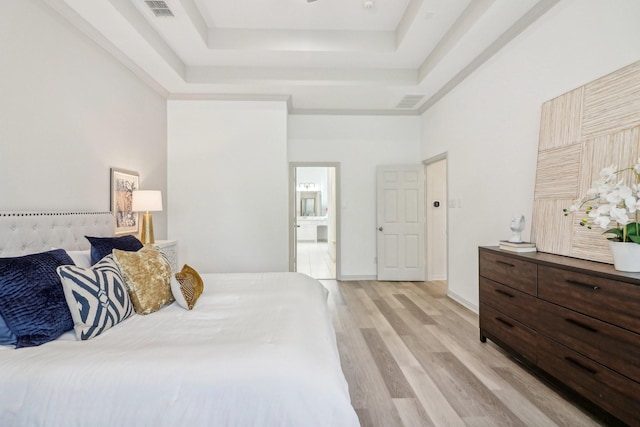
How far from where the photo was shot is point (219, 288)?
241 cm

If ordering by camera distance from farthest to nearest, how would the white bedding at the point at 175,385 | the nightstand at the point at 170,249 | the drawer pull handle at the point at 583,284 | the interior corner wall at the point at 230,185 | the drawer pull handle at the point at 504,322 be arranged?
1. the interior corner wall at the point at 230,185
2. the nightstand at the point at 170,249
3. the drawer pull handle at the point at 504,322
4. the drawer pull handle at the point at 583,284
5. the white bedding at the point at 175,385

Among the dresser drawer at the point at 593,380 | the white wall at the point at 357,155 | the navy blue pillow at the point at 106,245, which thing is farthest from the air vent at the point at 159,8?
the dresser drawer at the point at 593,380

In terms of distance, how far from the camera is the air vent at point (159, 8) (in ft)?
9.36

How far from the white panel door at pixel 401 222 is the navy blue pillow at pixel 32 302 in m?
4.51

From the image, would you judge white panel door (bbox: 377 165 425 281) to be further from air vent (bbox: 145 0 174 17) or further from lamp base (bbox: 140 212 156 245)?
air vent (bbox: 145 0 174 17)

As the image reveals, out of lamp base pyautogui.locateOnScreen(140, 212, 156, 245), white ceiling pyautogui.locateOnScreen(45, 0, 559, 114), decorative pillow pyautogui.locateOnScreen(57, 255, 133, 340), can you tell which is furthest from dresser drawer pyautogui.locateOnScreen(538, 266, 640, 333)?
lamp base pyautogui.locateOnScreen(140, 212, 156, 245)

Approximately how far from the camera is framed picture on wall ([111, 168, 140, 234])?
10.8ft

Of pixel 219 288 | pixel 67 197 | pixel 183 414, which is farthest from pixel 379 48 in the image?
pixel 183 414

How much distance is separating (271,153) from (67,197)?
2.64m

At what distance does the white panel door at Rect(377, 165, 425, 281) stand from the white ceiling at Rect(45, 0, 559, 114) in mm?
1203

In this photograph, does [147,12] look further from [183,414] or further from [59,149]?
[183,414]

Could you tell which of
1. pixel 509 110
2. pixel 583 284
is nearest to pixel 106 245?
pixel 583 284

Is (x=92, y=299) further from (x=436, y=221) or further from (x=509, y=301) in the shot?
(x=436, y=221)

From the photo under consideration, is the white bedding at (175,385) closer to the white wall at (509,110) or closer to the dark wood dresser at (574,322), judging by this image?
the dark wood dresser at (574,322)
